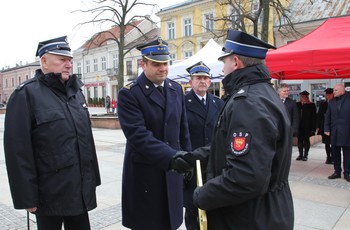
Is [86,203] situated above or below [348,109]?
below

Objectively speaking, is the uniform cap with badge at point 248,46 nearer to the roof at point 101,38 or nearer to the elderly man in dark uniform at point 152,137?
the elderly man in dark uniform at point 152,137

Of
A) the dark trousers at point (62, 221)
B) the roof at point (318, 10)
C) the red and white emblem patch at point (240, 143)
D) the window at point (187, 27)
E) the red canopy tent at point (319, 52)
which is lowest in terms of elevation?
the dark trousers at point (62, 221)

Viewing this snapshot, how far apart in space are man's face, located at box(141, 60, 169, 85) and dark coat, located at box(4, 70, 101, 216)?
70 cm

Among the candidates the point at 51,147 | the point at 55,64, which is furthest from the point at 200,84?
the point at 51,147

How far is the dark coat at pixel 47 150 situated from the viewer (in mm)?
2408

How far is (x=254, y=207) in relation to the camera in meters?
1.74

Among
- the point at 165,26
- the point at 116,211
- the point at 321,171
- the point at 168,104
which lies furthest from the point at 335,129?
the point at 165,26

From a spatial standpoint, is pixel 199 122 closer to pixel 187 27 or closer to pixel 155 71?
pixel 155 71

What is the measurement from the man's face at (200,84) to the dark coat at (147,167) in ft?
4.69

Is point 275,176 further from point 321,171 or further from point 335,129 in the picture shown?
point 321,171

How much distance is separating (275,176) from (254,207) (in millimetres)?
204

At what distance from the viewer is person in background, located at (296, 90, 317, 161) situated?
844 centimetres

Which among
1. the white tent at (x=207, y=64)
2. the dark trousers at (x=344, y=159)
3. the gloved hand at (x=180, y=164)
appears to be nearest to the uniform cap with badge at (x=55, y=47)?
the gloved hand at (x=180, y=164)

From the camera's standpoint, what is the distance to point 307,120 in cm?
856
